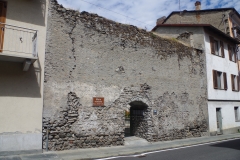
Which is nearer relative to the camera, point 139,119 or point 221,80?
point 139,119

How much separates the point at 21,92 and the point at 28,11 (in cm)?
337

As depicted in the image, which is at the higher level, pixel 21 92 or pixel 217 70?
pixel 217 70

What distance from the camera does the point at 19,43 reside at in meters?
8.73

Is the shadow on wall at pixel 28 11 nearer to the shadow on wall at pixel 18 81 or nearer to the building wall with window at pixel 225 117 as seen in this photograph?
the shadow on wall at pixel 18 81

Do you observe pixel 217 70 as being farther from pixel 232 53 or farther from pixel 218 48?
pixel 232 53

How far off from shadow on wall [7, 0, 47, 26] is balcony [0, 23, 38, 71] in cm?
49

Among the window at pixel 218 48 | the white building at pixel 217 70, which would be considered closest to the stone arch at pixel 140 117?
the white building at pixel 217 70

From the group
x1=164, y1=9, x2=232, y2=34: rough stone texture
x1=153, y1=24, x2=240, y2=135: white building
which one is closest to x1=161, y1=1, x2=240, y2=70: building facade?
x1=164, y1=9, x2=232, y2=34: rough stone texture

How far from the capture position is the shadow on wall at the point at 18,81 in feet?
27.1

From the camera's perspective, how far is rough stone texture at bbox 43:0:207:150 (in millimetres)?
9594

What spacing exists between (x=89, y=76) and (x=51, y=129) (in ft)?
9.75

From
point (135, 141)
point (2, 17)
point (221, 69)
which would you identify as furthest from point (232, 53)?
point (2, 17)

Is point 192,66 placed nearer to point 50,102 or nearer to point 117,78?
point 117,78

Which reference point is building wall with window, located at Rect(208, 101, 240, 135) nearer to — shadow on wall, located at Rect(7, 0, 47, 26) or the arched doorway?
the arched doorway
